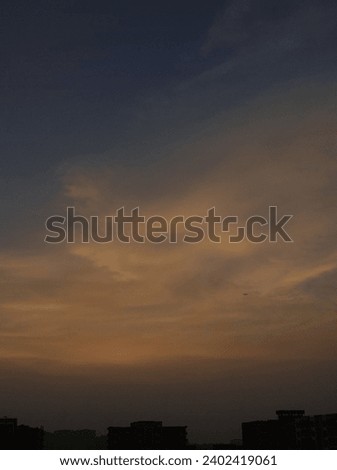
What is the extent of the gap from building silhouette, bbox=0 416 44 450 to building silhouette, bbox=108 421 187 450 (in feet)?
60.5

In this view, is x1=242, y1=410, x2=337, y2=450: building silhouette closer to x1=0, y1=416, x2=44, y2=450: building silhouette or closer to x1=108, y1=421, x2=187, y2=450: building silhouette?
x1=108, y1=421, x2=187, y2=450: building silhouette

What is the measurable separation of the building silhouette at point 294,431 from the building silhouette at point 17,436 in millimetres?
46614

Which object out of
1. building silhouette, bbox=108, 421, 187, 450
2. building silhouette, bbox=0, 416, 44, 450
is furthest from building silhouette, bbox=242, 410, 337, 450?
building silhouette, bbox=0, 416, 44, 450

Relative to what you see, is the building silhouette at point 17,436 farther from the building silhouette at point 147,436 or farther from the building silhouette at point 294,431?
the building silhouette at point 294,431

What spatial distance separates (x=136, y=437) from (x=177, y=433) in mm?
11180

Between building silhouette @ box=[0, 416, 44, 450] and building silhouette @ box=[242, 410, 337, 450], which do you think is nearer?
building silhouette @ box=[0, 416, 44, 450]

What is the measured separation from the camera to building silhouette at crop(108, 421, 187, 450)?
453 ft

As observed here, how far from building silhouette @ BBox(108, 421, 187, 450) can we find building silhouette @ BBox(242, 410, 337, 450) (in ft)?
51.5

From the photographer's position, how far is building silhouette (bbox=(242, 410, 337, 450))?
139375 millimetres
